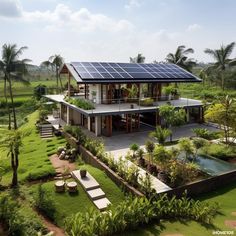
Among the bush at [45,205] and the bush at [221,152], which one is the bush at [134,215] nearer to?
the bush at [45,205]

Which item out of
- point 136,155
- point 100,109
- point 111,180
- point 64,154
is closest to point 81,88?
point 100,109

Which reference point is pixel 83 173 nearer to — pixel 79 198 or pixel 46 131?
pixel 79 198

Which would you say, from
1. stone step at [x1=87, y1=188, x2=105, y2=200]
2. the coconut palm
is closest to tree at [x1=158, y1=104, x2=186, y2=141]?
stone step at [x1=87, y1=188, x2=105, y2=200]

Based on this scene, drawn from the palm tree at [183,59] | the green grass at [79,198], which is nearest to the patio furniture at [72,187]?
the green grass at [79,198]

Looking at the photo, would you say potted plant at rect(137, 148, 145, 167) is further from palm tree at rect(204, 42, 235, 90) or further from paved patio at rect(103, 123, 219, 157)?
palm tree at rect(204, 42, 235, 90)

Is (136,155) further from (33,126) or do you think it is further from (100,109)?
(33,126)

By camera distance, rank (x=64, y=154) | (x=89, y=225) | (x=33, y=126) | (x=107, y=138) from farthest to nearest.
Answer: (x=33, y=126) < (x=107, y=138) < (x=64, y=154) < (x=89, y=225)

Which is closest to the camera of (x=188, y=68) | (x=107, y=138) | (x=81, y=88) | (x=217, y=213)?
(x=217, y=213)
